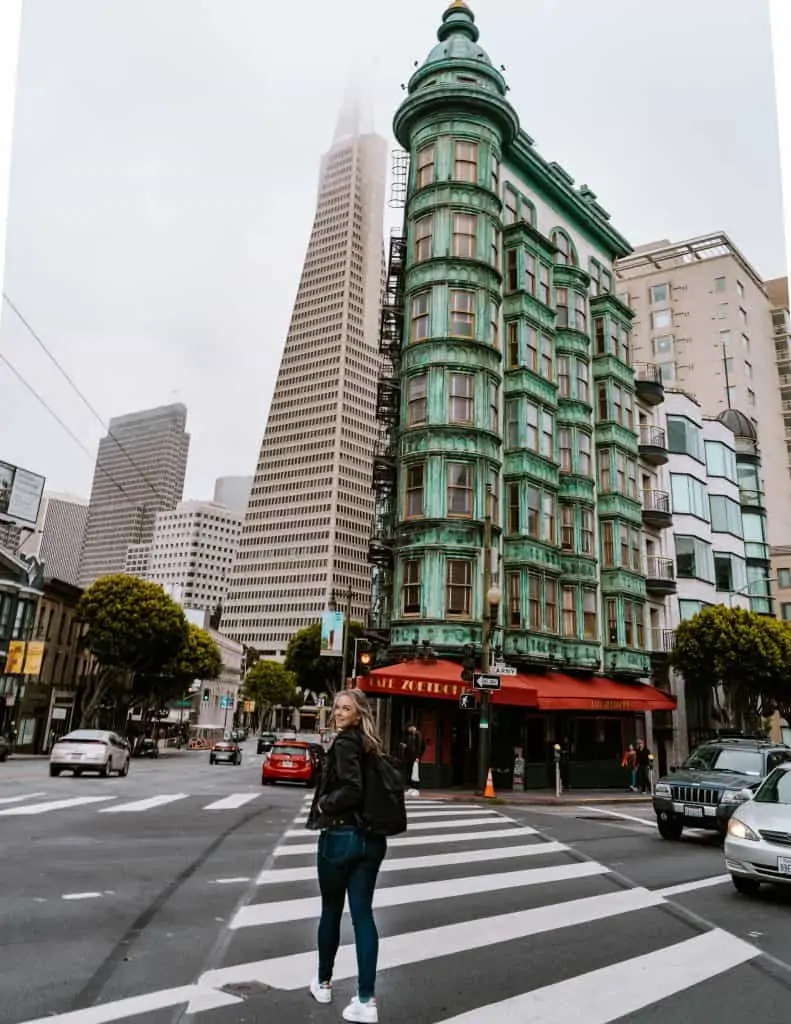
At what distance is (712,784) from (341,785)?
1090cm

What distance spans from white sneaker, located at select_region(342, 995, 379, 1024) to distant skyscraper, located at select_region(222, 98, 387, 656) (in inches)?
5866

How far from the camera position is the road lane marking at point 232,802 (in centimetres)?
1634

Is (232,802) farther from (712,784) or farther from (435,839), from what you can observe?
(712,784)

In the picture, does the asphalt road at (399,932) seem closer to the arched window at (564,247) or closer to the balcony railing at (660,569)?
the balcony railing at (660,569)

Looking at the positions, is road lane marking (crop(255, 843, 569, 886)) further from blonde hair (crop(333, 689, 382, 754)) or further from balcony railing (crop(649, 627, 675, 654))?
balcony railing (crop(649, 627, 675, 654))

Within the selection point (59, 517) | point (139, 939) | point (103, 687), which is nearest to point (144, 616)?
point (103, 687)

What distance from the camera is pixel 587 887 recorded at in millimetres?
9031

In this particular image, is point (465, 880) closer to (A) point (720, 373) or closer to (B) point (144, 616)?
(B) point (144, 616)

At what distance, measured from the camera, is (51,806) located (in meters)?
14.7

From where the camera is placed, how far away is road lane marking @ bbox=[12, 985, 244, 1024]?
14.3 feet

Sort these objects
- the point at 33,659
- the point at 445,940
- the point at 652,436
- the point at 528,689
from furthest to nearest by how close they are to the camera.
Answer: the point at 652,436
the point at 33,659
the point at 528,689
the point at 445,940

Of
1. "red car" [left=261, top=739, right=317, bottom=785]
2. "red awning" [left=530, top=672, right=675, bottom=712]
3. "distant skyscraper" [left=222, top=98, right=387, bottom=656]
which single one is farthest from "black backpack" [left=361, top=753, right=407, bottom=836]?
"distant skyscraper" [left=222, top=98, right=387, bottom=656]

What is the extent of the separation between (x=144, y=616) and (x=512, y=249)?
104 ft

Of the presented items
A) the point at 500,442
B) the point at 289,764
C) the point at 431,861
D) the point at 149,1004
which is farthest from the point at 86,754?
the point at 149,1004
